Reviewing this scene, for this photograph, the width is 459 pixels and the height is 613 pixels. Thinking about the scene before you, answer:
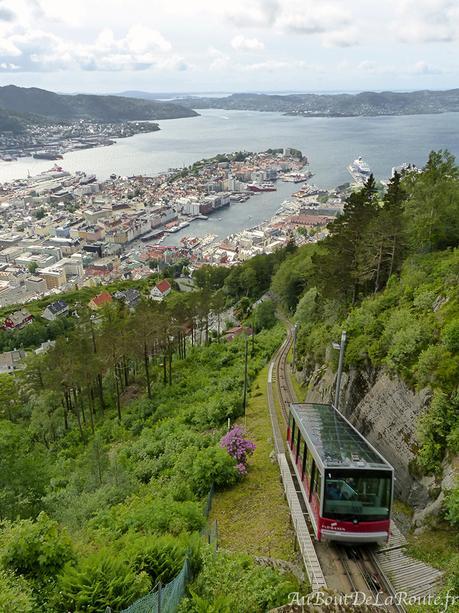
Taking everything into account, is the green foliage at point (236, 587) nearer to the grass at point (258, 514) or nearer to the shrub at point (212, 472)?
the grass at point (258, 514)

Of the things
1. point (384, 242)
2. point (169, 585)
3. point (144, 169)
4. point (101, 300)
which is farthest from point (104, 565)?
point (144, 169)

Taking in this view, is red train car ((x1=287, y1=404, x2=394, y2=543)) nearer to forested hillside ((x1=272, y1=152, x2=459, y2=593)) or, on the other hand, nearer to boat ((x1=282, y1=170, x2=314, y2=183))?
forested hillside ((x1=272, y1=152, x2=459, y2=593))

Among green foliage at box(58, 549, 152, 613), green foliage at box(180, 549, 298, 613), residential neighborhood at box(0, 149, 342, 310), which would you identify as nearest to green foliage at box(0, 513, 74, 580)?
green foliage at box(58, 549, 152, 613)

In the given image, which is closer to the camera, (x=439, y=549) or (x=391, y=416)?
(x=439, y=549)

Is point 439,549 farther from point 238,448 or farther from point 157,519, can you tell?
point 238,448

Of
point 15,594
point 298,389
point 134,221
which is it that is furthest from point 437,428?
point 134,221

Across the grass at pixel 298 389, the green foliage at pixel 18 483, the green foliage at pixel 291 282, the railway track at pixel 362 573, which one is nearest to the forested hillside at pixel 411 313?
the grass at pixel 298 389

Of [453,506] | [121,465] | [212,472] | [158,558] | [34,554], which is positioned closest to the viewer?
[34,554]
